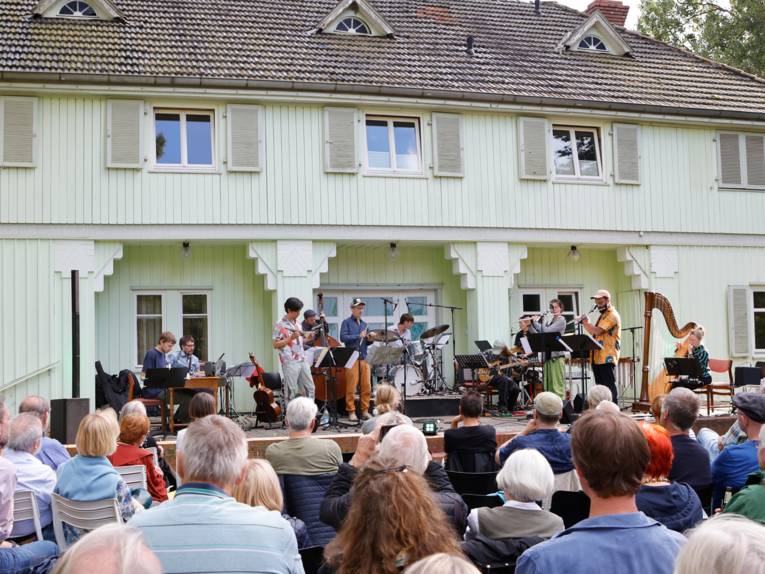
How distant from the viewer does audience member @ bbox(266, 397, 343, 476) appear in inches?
239

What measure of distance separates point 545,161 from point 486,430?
36.9ft

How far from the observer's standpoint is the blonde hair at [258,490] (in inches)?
165

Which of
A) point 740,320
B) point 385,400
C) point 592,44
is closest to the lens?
point 385,400

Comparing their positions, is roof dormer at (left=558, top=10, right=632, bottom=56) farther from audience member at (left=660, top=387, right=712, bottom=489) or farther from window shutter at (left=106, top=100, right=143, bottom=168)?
audience member at (left=660, top=387, right=712, bottom=489)

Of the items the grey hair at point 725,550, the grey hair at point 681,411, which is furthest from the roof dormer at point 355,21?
the grey hair at point 725,550

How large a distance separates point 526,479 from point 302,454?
2053mm

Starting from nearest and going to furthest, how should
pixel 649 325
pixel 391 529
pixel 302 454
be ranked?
pixel 391 529 → pixel 302 454 → pixel 649 325

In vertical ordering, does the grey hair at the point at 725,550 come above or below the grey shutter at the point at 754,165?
below

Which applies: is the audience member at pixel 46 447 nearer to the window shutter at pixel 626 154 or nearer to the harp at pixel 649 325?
the harp at pixel 649 325

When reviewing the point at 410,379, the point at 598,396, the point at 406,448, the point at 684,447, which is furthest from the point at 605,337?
the point at 406,448

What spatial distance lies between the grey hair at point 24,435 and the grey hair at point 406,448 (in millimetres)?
2706

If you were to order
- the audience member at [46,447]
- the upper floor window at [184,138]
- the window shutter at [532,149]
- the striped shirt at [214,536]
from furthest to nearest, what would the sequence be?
1. the window shutter at [532,149]
2. the upper floor window at [184,138]
3. the audience member at [46,447]
4. the striped shirt at [214,536]

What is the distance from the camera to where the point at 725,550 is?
1.82 metres

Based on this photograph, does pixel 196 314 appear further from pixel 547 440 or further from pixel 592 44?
pixel 547 440
